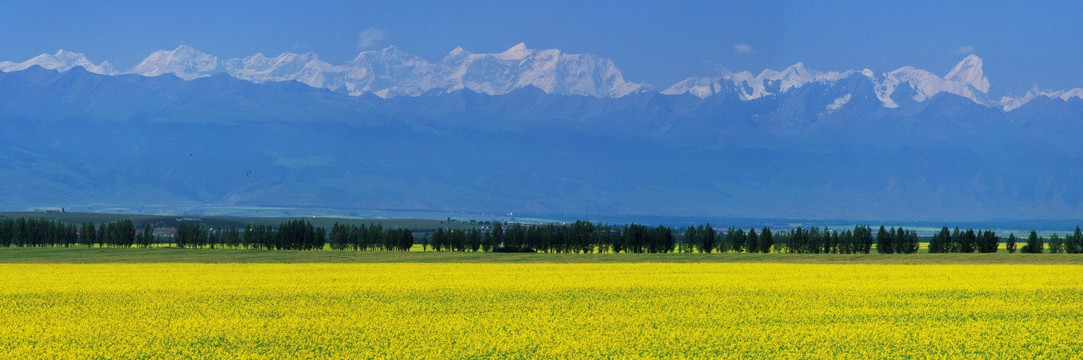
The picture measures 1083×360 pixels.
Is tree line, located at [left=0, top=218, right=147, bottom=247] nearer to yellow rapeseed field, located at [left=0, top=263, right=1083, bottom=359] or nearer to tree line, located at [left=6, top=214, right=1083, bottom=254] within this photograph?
tree line, located at [left=6, top=214, right=1083, bottom=254]

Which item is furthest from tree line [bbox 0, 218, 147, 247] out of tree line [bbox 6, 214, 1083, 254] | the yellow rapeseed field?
the yellow rapeseed field

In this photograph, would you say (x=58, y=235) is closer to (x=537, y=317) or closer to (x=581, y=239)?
(x=581, y=239)

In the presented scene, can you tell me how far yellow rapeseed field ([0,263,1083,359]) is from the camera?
98.3ft

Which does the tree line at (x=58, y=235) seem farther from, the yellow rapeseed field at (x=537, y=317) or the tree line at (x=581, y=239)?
the yellow rapeseed field at (x=537, y=317)

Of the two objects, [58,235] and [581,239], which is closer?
[581,239]

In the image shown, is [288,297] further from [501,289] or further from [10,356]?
[10,356]

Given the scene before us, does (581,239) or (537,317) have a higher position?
(581,239)

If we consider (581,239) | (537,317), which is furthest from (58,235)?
(537,317)

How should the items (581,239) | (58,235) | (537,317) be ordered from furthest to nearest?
(58,235) < (581,239) < (537,317)

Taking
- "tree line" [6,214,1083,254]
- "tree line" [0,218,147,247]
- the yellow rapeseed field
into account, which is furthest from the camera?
"tree line" [0,218,147,247]

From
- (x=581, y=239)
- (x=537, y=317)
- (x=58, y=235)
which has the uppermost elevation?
(x=581, y=239)

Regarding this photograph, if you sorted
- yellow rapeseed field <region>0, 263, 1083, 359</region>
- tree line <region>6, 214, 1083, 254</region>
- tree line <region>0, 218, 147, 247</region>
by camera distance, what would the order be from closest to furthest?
yellow rapeseed field <region>0, 263, 1083, 359</region> → tree line <region>6, 214, 1083, 254</region> → tree line <region>0, 218, 147, 247</region>

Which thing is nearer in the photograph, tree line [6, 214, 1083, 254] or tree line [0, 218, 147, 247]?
tree line [6, 214, 1083, 254]

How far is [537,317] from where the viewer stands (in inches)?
1467
